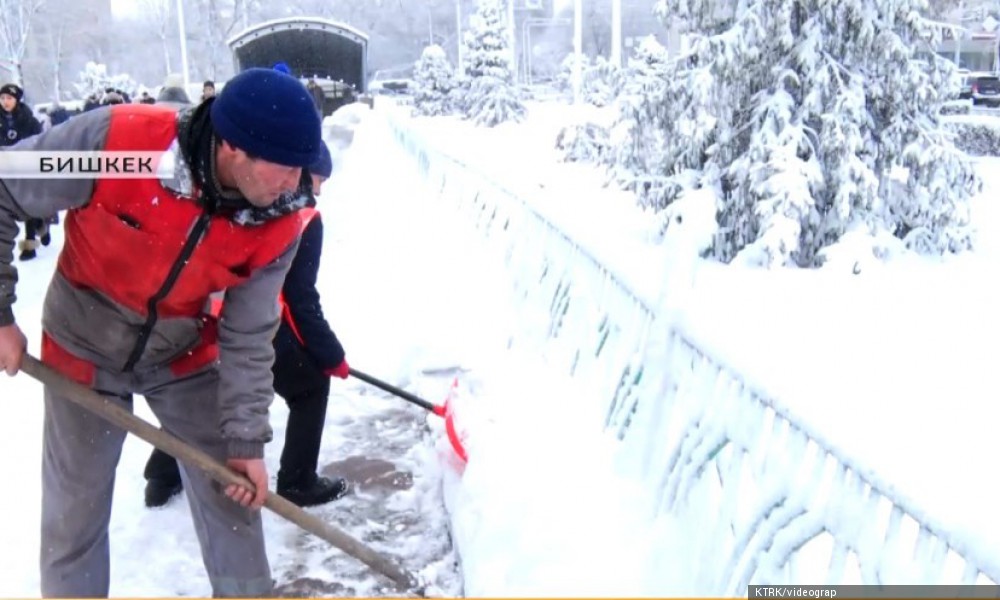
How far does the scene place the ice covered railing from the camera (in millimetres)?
1880

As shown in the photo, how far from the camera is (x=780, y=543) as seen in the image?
2.18 m

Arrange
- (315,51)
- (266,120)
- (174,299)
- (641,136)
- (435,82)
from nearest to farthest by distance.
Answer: (266,120) → (174,299) → (641,136) → (315,51) → (435,82)

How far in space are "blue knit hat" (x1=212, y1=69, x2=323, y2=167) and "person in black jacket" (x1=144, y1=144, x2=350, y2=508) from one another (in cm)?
117

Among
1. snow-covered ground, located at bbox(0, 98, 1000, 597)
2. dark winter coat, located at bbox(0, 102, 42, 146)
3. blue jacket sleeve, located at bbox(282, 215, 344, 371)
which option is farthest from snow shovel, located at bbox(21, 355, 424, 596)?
dark winter coat, located at bbox(0, 102, 42, 146)

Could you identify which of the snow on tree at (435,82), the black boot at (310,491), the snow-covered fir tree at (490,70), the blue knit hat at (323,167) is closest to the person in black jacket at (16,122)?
the black boot at (310,491)

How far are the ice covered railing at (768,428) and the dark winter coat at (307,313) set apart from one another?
121cm

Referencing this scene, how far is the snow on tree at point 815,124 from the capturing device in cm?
842

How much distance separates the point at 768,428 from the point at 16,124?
367 inches

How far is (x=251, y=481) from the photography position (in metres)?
2.54

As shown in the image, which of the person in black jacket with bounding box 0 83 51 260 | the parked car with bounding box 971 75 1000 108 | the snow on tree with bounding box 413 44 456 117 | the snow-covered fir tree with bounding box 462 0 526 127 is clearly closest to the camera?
the person in black jacket with bounding box 0 83 51 260

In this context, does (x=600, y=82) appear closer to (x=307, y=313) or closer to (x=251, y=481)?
(x=307, y=313)

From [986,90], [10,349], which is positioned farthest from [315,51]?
[10,349]

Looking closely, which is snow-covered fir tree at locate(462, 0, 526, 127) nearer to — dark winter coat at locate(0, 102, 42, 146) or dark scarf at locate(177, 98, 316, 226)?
dark winter coat at locate(0, 102, 42, 146)

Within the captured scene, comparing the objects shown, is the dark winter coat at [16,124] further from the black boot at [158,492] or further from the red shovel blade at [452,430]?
the red shovel blade at [452,430]
